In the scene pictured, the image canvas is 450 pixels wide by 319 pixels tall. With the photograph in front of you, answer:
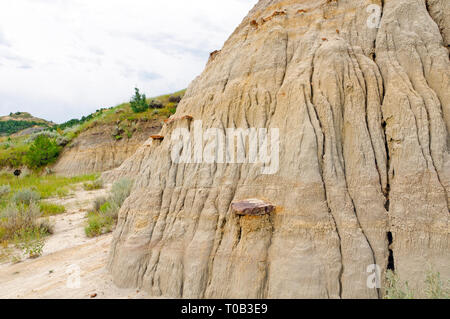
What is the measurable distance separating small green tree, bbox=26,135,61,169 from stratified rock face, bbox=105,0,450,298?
2672cm

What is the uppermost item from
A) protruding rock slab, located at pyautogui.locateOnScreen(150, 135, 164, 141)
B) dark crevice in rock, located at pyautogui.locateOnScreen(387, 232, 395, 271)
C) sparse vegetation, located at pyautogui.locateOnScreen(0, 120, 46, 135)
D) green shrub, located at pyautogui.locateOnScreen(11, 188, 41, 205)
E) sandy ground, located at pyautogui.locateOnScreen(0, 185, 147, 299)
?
sparse vegetation, located at pyautogui.locateOnScreen(0, 120, 46, 135)

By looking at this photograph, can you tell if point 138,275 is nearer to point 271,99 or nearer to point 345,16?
point 271,99

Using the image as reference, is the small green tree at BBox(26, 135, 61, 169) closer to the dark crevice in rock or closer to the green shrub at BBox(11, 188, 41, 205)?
the green shrub at BBox(11, 188, 41, 205)

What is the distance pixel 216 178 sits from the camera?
5.83 meters

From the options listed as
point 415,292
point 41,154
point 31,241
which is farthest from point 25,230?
point 41,154

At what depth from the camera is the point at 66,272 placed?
6746 mm

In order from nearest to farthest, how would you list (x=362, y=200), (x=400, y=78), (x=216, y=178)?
(x=362, y=200), (x=400, y=78), (x=216, y=178)

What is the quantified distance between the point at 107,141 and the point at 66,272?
2338 centimetres

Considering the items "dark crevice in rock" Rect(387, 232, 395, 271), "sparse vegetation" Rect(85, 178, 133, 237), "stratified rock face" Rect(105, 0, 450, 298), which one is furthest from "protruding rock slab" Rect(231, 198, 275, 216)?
"sparse vegetation" Rect(85, 178, 133, 237)

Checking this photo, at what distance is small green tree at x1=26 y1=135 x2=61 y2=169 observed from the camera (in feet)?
90.2

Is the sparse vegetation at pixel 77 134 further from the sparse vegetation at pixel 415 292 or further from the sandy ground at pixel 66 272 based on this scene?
the sparse vegetation at pixel 415 292

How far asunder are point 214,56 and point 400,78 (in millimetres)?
6069

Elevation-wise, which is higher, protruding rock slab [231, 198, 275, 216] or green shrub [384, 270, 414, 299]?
protruding rock slab [231, 198, 275, 216]

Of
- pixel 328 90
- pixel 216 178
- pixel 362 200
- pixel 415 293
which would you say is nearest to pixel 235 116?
pixel 216 178
